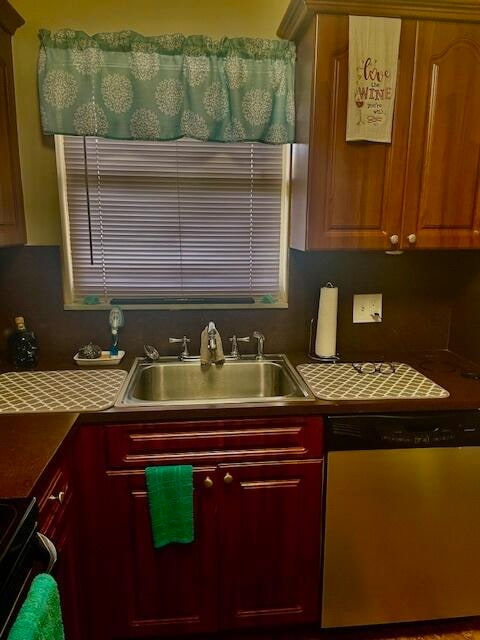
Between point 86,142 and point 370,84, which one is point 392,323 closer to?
point 370,84

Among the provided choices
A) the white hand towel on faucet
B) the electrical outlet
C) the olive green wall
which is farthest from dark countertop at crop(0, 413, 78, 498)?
the electrical outlet

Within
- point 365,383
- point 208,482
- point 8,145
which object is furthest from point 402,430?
point 8,145

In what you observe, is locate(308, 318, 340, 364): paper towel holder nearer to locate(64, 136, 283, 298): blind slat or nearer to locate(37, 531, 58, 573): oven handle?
locate(64, 136, 283, 298): blind slat

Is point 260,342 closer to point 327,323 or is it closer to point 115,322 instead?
point 327,323

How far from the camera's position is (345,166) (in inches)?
65.9

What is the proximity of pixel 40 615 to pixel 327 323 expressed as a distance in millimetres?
1467

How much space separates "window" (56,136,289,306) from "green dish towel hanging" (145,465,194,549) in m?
0.81

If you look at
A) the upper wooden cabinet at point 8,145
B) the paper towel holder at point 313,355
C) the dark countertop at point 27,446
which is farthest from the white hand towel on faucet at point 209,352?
the upper wooden cabinet at point 8,145

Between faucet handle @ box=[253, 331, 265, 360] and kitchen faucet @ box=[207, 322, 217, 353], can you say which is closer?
kitchen faucet @ box=[207, 322, 217, 353]

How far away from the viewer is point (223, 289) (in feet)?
6.94

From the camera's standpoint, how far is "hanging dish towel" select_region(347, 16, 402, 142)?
62.1 inches

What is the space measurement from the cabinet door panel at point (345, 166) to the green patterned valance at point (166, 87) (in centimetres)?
27

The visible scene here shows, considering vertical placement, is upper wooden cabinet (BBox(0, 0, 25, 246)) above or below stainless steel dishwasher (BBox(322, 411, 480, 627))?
above

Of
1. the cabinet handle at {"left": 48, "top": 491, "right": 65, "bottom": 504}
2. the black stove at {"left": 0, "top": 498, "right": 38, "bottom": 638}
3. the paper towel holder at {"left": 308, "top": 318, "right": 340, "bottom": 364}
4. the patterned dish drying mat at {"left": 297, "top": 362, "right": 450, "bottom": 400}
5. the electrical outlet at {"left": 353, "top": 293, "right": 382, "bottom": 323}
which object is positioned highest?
the electrical outlet at {"left": 353, "top": 293, "right": 382, "bottom": 323}
